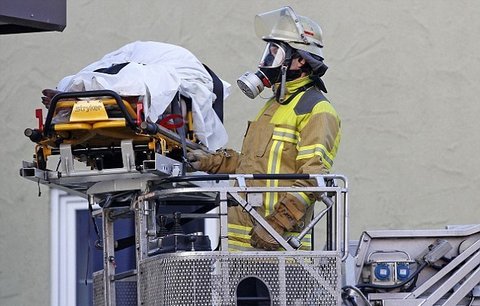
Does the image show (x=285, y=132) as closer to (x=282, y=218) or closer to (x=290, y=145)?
(x=290, y=145)

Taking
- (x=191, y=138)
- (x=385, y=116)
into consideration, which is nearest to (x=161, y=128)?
(x=191, y=138)

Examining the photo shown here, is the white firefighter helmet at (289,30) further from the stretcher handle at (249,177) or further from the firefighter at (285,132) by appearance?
the stretcher handle at (249,177)

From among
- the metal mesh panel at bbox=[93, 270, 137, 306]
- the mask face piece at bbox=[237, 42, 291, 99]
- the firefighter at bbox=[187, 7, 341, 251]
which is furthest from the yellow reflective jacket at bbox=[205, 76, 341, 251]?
the metal mesh panel at bbox=[93, 270, 137, 306]

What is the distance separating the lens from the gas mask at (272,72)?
22.6ft

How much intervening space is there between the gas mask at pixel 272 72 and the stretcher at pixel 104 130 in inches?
16.1

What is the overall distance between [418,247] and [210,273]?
4.68ft

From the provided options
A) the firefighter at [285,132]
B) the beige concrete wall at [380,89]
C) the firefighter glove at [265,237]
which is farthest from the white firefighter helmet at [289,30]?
the beige concrete wall at [380,89]

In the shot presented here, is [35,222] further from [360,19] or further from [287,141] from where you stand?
[287,141]

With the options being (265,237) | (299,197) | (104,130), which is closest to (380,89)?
(299,197)

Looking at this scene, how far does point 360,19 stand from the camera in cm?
974

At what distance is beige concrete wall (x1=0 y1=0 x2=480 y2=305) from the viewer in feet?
31.4

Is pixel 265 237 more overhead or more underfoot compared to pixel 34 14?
more underfoot

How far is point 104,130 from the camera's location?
631 cm

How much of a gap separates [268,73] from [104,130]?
1.09 metres
